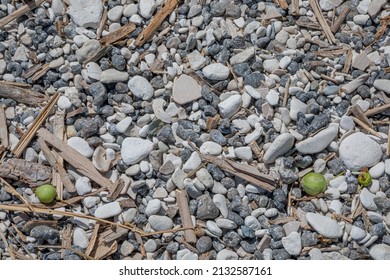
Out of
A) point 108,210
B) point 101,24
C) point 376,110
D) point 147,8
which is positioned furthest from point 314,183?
point 101,24

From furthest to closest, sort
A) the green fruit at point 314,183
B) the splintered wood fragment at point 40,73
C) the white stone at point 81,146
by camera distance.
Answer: the splintered wood fragment at point 40,73 → the white stone at point 81,146 → the green fruit at point 314,183

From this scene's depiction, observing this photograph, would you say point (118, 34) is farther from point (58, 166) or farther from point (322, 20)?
point (322, 20)

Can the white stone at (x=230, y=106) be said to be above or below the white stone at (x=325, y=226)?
above

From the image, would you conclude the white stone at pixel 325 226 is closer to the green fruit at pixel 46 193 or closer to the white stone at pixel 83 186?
the white stone at pixel 83 186

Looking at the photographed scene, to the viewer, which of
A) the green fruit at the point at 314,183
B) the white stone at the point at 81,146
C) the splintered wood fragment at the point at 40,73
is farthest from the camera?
the splintered wood fragment at the point at 40,73

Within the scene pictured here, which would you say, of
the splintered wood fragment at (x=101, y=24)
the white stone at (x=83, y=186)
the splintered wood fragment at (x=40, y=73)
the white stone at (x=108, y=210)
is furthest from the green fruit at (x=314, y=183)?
the splintered wood fragment at (x=40, y=73)

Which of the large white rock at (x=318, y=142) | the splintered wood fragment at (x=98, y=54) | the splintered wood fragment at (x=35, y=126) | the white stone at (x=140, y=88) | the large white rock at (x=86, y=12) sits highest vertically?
the large white rock at (x=86, y=12)
